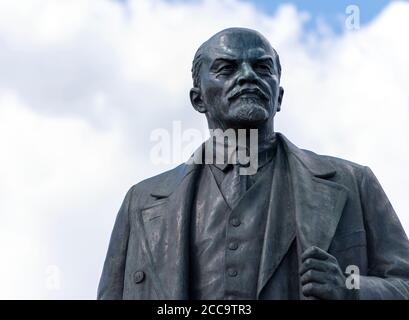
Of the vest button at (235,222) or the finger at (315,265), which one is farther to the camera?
the vest button at (235,222)

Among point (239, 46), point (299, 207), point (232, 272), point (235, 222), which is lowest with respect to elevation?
point (232, 272)

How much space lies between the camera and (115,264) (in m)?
16.1

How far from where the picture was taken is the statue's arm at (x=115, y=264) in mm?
16047

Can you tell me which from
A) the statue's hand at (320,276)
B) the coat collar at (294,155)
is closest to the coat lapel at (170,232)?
the coat collar at (294,155)

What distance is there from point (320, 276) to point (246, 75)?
2042 mm

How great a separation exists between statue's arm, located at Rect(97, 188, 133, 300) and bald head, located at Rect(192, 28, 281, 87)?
143 centimetres

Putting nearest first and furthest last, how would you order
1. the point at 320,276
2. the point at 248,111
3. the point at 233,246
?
1. the point at 320,276
2. the point at 233,246
3. the point at 248,111

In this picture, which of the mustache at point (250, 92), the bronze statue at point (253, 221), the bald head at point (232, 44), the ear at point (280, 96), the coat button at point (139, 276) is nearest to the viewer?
the bronze statue at point (253, 221)

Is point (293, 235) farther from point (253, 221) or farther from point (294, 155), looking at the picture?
point (294, 155)

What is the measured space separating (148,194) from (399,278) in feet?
7.83

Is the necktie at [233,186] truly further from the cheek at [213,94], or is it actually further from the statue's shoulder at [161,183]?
the cheek at [213,94]

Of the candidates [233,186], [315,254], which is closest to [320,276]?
[315,254]
